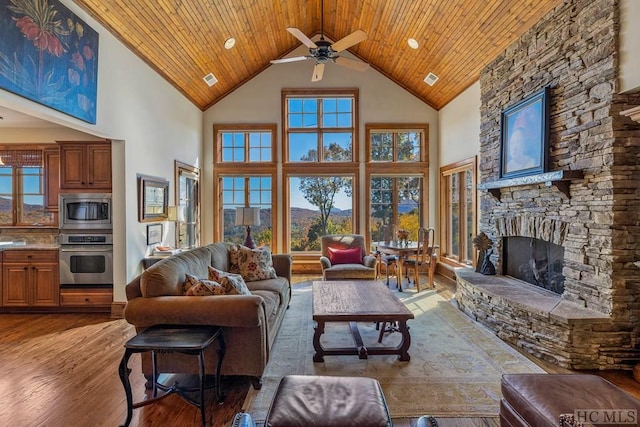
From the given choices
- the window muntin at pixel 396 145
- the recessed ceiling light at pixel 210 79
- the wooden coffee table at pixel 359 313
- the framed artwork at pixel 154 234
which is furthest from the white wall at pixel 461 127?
the framed artwork at pixel 154 234

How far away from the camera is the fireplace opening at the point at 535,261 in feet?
12.9

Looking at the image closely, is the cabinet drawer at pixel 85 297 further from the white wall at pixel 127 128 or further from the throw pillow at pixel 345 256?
the throw pillow at pixel 345 256

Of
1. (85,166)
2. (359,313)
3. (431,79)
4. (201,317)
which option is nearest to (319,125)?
(431,79)

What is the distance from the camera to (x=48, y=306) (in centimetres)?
464

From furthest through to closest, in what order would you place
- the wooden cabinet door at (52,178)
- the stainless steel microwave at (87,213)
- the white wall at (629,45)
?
the wooden cabinet door at (52,178)
the stainless steel microwave at (87,213)
the white wall at (629,45)

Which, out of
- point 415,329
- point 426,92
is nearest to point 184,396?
point 415,329

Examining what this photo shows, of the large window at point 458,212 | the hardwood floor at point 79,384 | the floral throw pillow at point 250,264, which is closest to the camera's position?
the hardwood floor at point 79,384

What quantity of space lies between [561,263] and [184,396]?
A: 399cm

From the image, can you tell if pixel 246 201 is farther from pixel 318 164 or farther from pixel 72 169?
pixel 72 169

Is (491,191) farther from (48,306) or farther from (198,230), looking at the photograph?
(48,306)

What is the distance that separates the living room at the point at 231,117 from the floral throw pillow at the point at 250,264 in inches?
54.8

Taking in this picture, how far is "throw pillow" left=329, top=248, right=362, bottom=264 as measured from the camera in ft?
19.7

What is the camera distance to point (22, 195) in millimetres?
5270

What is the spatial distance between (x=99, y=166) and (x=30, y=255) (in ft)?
4.85
